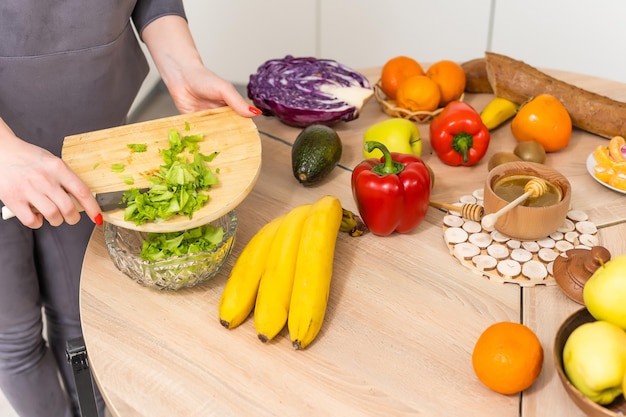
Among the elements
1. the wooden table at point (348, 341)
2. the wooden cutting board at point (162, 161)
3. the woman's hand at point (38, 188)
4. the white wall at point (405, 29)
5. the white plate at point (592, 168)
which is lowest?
the white wall at point (405, 29)

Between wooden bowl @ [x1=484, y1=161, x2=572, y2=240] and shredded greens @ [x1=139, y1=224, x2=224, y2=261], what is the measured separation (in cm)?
53

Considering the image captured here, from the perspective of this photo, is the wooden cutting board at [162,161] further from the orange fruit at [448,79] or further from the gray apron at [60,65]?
the orange fruit at [448,79]

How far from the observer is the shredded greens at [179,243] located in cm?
123

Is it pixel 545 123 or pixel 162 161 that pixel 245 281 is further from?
pixel 545 123

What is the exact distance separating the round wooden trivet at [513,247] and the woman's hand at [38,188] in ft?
2.28

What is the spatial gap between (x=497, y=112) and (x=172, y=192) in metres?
0.93

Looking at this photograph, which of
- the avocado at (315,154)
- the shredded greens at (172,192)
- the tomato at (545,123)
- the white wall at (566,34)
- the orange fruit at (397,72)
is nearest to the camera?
the shredded greens at (172,192)

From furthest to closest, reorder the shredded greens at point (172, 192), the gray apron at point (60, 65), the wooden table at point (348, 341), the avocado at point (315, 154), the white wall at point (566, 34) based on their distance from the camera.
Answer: the white wall at point (566, 34)
the avocado at point (315, 154)
the gray apron at point (60, 65)
the shredded greens at point (172, 192)
the wooden table at point (348, 341)

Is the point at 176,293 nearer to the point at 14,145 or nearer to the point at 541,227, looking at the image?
the point at 14,145

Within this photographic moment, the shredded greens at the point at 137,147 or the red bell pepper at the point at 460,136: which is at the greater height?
the shredded greens at the point at 137,147

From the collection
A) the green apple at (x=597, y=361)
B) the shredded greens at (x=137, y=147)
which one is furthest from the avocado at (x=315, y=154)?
the green apple at (x=597, y=361)

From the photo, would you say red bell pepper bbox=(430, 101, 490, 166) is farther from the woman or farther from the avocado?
the woman

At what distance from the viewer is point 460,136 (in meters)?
1.60

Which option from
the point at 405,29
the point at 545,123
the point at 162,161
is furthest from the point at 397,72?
the point at 405,29
